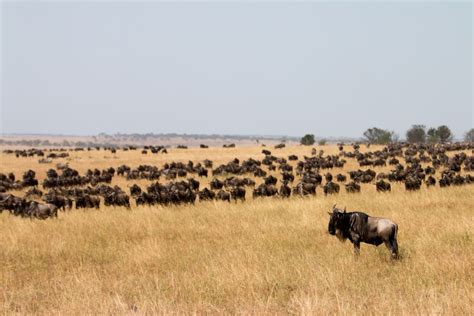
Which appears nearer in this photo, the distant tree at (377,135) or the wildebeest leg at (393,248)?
the wildebeest leg at (393,248)

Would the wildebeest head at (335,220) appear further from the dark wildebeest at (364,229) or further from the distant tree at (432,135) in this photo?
the distant tree at (432,135)

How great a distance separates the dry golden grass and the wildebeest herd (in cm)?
408

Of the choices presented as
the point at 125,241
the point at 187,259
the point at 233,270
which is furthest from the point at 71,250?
the point at 233,270

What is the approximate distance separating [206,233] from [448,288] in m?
7.32

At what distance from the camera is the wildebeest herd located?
20.7 meters

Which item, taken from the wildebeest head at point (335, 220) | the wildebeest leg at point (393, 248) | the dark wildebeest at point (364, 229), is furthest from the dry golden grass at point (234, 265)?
the wildebeest head at point (335, 220)

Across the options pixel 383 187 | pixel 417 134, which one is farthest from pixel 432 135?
pixel 383 187

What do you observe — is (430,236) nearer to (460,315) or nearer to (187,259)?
(460,315)

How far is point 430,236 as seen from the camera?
35.7 ft

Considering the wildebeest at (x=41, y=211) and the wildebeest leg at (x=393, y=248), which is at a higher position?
the wildebeest leg at (x=393, y=248)

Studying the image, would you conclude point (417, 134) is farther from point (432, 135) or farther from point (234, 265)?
point (234, 265)

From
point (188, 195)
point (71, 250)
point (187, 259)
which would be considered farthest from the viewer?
point (188, 195)

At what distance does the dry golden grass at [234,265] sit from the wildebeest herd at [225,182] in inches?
161

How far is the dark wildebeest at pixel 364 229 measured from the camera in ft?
30.5
